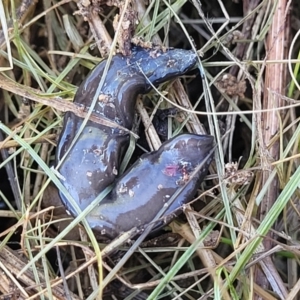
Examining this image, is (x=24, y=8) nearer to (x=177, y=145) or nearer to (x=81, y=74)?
(x=81, y=74)

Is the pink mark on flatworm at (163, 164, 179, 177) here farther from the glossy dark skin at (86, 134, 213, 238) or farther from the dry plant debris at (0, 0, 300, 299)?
the dry plant debris at (0, 0, 300, 299)

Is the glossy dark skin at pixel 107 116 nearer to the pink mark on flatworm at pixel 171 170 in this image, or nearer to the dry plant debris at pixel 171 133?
the dry plant debris at pixel 171 133

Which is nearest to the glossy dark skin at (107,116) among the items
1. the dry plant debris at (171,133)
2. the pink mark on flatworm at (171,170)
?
the dry plant debris at (171,133)

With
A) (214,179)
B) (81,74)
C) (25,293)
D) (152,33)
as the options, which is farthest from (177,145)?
(25,293)

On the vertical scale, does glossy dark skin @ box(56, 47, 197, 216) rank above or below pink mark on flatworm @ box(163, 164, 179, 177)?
above

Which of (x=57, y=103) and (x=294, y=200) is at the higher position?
(x=57, y=103)

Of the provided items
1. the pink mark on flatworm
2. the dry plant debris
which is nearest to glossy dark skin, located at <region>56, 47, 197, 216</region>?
the dry plant debris

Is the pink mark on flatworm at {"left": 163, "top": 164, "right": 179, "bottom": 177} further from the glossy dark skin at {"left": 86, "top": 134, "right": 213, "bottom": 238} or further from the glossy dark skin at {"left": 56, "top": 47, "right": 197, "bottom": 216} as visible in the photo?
the glossy dark skin at {"left": 56, "top": 47, "right": 197, "bottom": 216}
